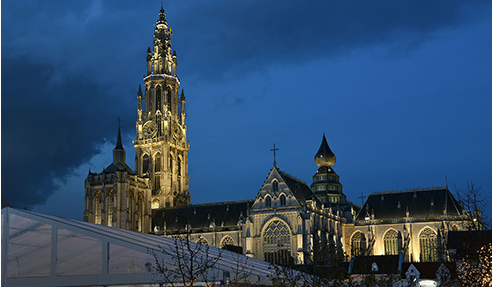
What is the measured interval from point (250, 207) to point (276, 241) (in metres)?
12.5

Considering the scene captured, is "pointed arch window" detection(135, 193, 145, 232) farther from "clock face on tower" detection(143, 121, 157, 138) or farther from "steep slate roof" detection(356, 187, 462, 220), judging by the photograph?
"steep slate roof" detection(356, 187, 462, 220)

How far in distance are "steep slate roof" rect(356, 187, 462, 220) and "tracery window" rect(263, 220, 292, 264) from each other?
1482 centimetres

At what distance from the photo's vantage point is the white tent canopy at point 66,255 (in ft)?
84.6

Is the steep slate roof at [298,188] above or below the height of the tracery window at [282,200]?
above

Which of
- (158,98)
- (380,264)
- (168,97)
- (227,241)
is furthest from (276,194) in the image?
(158,98)

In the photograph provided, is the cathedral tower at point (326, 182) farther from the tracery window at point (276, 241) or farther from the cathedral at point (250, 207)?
the tracery window at point (276, 241)

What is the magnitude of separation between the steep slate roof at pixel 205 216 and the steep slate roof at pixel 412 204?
18.2 metres

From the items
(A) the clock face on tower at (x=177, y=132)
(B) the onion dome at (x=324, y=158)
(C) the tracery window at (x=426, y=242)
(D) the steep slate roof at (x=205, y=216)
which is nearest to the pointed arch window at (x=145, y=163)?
(A) the clock face on tower at (x=177, y=132)

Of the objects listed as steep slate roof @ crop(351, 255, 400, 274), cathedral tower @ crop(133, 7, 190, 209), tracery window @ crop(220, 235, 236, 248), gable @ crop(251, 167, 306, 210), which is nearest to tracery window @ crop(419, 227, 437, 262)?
steep slate roof @ crop(351, 255, 400, 274)

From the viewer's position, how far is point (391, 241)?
7912cm

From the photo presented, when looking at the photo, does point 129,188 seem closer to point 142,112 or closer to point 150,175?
point 150,175

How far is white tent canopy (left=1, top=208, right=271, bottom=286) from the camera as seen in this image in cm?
2580

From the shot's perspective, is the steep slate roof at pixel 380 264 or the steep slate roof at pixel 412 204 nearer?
the steep slate roof at pixel 380 264

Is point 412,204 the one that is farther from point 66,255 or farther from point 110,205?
point 66,255
